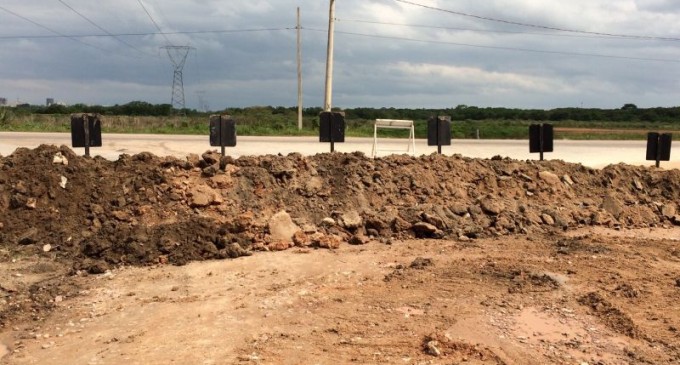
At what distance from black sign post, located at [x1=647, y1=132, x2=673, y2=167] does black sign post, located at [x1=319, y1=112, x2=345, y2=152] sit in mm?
7119

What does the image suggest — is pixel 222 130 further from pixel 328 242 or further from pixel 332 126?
pixel 328 242

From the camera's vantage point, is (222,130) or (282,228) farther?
(222,130)

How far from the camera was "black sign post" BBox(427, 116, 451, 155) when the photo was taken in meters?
12.6

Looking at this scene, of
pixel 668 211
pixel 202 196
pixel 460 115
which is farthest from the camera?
pixel 460 115

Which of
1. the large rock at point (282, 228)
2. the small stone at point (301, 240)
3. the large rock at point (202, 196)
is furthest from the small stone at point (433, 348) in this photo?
the large rock at point (202, 196)

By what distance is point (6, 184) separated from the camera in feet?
28.2

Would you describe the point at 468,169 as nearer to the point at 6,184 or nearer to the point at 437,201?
the point at 437,201

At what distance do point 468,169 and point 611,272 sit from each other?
3881 mm

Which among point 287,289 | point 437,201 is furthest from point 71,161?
point 437,201

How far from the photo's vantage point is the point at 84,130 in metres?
10.5

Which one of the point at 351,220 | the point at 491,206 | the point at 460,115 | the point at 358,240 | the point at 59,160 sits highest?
the point at 460,115

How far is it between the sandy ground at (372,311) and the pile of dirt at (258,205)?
492mm

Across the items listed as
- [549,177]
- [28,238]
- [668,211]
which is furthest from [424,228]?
[28,238]

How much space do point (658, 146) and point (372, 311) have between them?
36.2 ft
